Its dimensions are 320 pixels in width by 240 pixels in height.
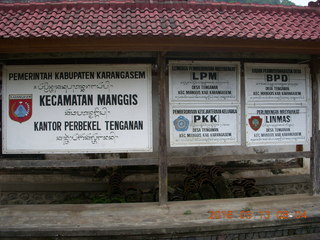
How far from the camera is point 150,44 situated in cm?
411

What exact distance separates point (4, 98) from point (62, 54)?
133cm

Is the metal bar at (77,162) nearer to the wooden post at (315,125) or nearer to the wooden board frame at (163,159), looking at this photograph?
the wooden board frame at (163,159)

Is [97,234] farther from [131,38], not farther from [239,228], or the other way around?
[131,38]

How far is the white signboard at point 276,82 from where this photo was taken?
4852mm

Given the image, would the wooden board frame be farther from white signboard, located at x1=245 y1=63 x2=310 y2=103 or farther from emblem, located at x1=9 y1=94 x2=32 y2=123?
emblem, located at x1=9 y1=94 x2=32 y2=123

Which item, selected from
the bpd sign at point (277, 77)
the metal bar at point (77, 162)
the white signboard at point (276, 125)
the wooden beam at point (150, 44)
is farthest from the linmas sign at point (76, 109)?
the bpd sign at point (277, 77)

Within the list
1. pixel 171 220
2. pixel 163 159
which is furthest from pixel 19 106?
pixel 171 220

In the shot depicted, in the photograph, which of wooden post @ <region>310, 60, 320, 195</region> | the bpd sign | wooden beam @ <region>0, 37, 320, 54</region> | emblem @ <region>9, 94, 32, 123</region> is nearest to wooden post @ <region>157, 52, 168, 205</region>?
wooden beam @ <region>0, 37, 320, 54</region>

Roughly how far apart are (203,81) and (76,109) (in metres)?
2.44

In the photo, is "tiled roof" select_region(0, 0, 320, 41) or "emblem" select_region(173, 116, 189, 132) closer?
"tiled roof" select_region(0, 0, 320, 41)

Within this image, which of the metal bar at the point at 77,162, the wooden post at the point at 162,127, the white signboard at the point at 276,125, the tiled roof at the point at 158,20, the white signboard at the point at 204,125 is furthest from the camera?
the white signboard at the point at 276,125

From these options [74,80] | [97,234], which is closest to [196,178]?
[97,234]

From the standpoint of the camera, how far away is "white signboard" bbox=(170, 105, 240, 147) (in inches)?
183
